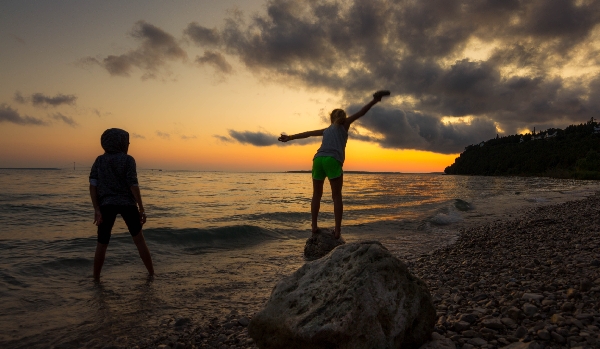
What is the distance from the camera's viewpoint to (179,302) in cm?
519

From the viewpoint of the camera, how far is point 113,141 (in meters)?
5.93

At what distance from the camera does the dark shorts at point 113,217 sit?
5797 millimetres

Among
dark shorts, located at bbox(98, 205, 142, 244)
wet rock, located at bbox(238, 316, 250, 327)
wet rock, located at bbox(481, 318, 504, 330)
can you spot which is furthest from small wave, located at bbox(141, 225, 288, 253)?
wet rock, located at bbox(481, 318, 504, 330)

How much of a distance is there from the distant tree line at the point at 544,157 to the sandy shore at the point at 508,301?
242 ft

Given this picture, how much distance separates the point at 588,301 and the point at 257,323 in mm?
3451

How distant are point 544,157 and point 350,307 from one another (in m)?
129

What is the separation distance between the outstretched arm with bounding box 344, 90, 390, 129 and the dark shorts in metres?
4.39

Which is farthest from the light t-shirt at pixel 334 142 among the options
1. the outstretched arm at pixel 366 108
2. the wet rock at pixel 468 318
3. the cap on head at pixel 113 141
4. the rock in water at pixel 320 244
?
the wet rock at pixel 468 318

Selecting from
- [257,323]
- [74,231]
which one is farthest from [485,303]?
[74,231]

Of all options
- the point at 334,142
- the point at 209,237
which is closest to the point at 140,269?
the point at 209,237

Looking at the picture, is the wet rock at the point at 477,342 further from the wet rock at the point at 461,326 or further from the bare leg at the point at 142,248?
the bare leg at the point at 142,248

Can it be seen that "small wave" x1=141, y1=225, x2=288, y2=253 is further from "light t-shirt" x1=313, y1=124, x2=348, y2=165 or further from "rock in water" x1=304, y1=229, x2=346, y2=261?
"light t-shirt" x1=313, y1=124, x2=348, y2=165

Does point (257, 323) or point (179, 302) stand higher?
point (257, 323)

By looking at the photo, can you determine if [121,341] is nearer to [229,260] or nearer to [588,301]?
[229,260]
